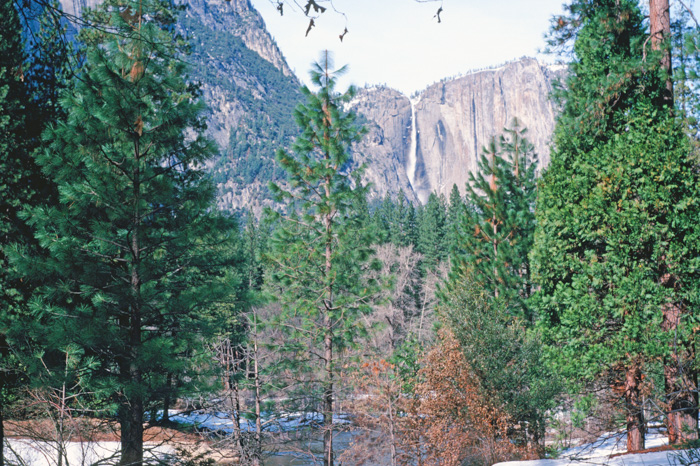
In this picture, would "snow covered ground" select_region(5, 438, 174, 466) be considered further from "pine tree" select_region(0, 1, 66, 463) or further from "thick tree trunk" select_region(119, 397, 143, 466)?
"pine tree" select_region(0, 1, 66, 463)

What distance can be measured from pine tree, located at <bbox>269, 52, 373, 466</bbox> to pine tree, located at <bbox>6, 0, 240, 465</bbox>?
14.6ft

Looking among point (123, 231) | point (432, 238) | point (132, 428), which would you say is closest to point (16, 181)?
point (123, 231)

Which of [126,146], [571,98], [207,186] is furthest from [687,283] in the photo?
[126,146]

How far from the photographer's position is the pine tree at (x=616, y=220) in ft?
31.3

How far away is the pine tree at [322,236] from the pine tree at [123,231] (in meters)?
4.44

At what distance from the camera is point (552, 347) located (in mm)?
10781

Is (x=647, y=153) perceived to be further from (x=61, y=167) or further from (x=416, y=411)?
(x=61, y=167)

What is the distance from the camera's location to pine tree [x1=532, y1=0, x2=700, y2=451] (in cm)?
953

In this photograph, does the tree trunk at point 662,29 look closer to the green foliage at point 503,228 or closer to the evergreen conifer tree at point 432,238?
the green foliage at point 503,228

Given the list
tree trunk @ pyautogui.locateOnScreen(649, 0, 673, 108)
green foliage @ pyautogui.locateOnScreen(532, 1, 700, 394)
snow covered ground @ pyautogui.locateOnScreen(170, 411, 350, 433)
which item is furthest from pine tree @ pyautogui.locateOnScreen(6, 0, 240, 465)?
tree trunk @ pyautogui.locateOnScreen(649, 0, 673, 108)

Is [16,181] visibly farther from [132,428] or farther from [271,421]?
[271,421]

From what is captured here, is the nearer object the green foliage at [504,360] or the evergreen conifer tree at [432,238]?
the green foliage at [504,360]

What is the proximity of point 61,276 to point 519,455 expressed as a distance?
37.1ft

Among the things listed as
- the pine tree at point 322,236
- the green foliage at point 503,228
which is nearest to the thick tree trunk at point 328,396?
the pine tree at point 322,236
